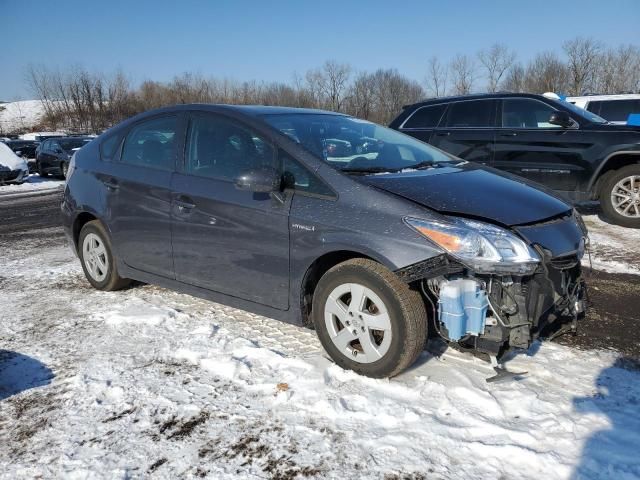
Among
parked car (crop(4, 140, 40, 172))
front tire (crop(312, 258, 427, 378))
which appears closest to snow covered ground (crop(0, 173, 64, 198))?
parked car (crop(4, 140, 40, 172))

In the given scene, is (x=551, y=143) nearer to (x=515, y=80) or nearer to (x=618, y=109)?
(x=618, y=109)

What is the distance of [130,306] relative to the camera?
14.7 ft

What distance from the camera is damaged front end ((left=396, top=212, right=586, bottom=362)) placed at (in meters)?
2.76

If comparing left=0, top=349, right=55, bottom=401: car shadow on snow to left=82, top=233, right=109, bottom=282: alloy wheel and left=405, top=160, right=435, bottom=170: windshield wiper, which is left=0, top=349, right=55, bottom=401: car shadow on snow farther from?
left=405, top=160, right=435, bottom=170: windshield wiper

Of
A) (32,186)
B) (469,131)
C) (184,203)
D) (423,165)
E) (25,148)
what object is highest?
(25,148)

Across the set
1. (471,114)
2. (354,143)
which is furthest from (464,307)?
(471,114)

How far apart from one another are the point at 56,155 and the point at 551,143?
1728cm

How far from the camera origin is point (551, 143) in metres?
7.36

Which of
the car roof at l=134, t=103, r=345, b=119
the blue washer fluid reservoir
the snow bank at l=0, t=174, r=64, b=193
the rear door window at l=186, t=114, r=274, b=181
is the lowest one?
the snow bank at l=0, t=174, r=64, b=193

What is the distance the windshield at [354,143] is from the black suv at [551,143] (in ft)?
12.7

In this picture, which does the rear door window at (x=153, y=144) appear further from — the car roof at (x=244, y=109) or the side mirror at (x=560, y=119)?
the side mirror at (x=560, y=119)

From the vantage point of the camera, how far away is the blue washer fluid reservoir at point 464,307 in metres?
2.80

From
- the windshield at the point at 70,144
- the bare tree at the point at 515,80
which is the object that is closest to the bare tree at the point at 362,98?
the bare tree at the point at 515,80

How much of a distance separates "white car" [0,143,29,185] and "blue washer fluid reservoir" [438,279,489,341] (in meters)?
18.2
